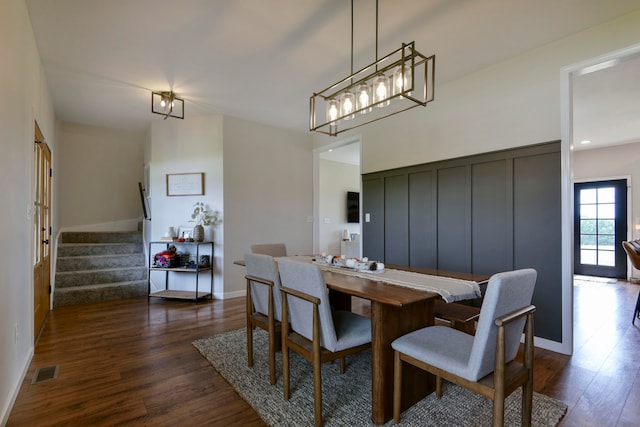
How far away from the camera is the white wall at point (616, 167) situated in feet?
18.6

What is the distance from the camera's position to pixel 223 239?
4.43 meters

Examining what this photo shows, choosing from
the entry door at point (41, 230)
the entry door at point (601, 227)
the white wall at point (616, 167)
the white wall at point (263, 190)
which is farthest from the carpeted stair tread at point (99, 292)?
the white wall at point (616, 167)

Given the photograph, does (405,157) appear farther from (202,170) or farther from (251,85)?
(202,170)

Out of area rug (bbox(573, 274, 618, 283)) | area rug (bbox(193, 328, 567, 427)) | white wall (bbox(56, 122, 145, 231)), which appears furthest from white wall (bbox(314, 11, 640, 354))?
white wall (bbox(56, 122, 145, 231))

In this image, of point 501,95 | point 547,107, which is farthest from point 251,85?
point 547,107

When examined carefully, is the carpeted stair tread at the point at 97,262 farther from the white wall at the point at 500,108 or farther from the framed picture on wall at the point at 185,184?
the white wall at the point at 500,108

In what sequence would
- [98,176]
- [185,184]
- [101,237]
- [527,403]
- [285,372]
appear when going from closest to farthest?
[527,403] < [285,372] < [185,184] < [101,237] < [98,176]

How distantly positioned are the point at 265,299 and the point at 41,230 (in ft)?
9.42

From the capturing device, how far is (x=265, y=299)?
7.34 feet

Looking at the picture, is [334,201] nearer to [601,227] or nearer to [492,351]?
[601,227]

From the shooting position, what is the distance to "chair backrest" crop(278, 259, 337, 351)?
1700 millimetres

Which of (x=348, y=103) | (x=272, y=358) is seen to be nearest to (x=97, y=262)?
(x=272, y=358)

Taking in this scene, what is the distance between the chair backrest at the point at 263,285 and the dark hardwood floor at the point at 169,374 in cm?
57

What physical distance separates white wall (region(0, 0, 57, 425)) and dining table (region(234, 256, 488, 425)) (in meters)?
1.94
